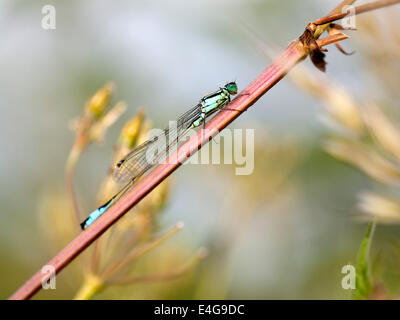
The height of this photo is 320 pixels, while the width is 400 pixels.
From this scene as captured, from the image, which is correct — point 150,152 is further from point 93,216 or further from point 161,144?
point 93,216

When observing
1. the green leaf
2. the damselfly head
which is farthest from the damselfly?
the green leaf

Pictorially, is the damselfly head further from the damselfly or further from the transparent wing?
the transparent wing

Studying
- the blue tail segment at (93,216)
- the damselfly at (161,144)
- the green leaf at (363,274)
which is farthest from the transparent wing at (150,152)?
the green leaf at (363,274)

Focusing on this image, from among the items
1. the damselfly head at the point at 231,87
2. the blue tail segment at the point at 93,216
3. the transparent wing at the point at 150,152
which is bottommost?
the blue tail segment at the point at 93,216

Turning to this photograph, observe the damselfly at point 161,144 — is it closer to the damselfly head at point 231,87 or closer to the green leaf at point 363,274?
the damselfly head at point 231,87

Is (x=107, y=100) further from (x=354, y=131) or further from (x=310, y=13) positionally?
(x=310, y=13)

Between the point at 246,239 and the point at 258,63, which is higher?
the point at 258,63
